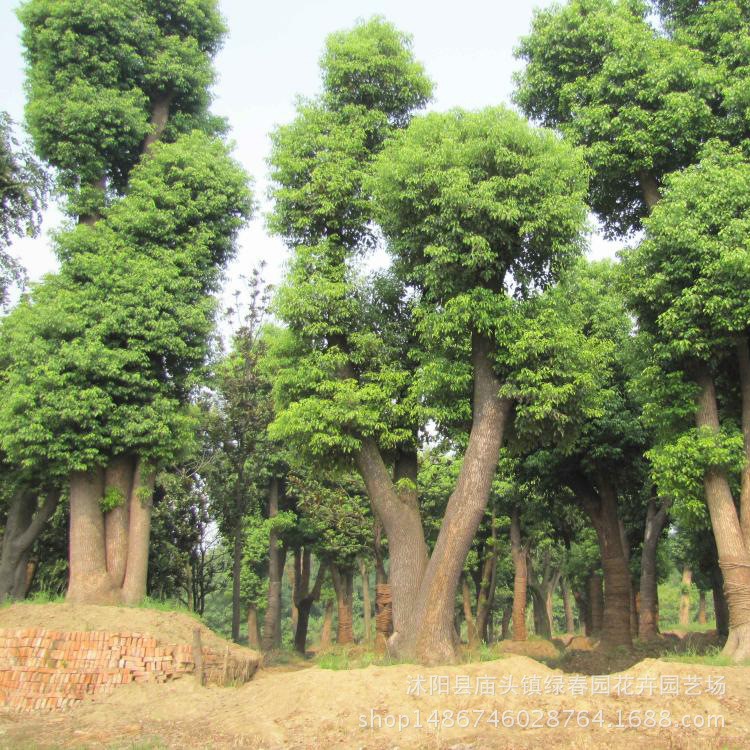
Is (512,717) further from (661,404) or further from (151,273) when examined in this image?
(151,273)

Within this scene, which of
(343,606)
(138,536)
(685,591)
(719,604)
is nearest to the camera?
(138,536)

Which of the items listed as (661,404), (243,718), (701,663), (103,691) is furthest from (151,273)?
(701,663)

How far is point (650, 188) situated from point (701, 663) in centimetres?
922

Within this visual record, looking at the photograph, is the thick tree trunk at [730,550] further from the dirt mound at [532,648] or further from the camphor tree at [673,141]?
the dirt mound at [532,648]

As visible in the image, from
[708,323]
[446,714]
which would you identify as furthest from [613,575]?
[446,714]

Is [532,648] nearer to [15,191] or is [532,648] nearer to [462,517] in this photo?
[462,517]

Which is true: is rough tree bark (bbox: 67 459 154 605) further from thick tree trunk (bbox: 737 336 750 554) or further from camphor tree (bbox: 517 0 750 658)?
thick tree trunk (bbox: 737 336 750 554)

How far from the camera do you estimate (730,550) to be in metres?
11.1

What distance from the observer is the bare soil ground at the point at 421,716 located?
7.75 metres

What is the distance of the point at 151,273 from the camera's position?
564 inches

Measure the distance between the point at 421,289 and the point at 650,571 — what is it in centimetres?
1167

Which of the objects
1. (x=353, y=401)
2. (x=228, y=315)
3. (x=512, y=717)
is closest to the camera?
(x=512, y=717)

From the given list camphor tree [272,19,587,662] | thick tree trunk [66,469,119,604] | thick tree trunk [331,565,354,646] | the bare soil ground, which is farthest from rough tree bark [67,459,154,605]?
thick tree trunk [331,565,354,646]

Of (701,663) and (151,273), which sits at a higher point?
(151,273)
